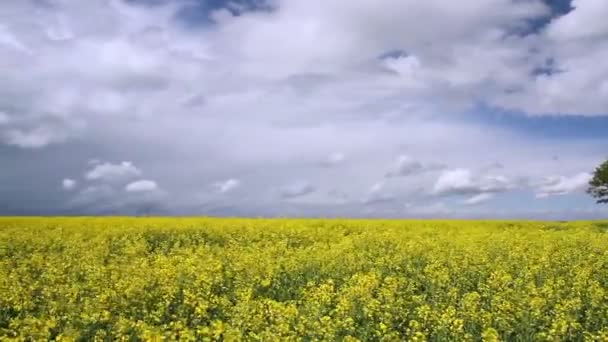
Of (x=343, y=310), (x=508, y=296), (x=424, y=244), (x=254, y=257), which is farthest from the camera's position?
(x=424, y=244)

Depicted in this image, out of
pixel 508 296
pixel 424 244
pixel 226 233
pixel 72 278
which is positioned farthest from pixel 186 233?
pixel 508 296

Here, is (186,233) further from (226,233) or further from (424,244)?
(424,244)

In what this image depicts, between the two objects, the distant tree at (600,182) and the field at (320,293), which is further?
the distant tree at (600,182)

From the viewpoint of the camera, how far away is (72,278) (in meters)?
15.4

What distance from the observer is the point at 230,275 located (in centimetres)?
1549

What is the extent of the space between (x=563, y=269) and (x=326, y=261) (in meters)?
6.70

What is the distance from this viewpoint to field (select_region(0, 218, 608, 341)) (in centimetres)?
943

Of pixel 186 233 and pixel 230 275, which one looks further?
pixel 186 233

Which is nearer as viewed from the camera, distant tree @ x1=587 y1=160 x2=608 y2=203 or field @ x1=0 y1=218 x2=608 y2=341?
field @ x1=0 y1=218 x2=608 y2=341

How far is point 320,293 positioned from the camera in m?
11.7

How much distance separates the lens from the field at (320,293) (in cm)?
943

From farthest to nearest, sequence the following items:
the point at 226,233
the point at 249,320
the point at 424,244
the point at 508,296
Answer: the point at 226,233 → the point at 424,244 → the point at 508,296 → the point at 249,320

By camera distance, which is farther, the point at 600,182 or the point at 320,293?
the point at 600,182

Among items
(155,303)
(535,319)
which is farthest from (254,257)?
(535,319)
